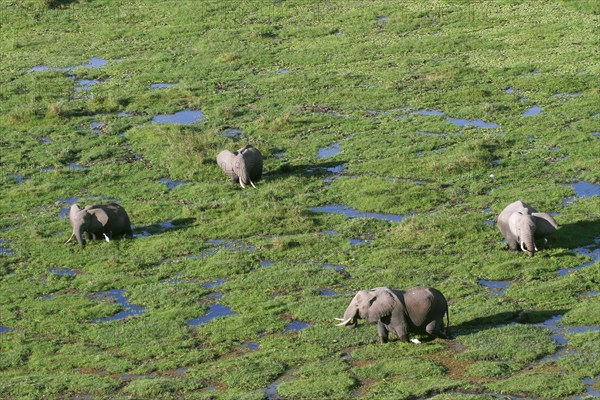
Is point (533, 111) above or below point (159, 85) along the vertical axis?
below

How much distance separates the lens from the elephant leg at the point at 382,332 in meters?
25.0

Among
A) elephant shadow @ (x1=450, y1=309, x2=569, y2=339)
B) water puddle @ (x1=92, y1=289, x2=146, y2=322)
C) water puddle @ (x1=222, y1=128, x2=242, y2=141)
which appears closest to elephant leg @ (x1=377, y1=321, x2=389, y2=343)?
elephant shadow @ (x1=450, y1=309, x2=569, y2=339)

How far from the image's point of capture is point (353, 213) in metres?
32.7

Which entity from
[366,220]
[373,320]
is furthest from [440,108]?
[373,320]

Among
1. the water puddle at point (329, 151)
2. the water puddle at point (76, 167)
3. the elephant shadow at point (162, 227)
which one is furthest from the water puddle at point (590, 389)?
the water puddle at point (76, 167)

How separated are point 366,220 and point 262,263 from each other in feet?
11.1

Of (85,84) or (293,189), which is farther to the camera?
(85,84)

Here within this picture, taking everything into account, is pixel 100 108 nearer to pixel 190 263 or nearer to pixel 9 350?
pixel 190 263

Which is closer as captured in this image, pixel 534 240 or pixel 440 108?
pixel 534 240

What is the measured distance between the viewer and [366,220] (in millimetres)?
31875

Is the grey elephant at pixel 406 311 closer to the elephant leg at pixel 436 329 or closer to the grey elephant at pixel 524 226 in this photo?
the elephant leg at pixel 436 329

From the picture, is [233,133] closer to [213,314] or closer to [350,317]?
[213,314]

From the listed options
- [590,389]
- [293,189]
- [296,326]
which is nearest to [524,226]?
[296,326]

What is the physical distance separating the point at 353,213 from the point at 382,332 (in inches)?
314
